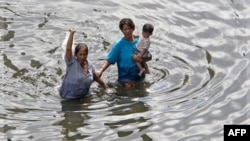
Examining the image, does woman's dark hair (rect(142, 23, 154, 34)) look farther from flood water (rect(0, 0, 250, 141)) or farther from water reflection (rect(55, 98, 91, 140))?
water reflection (rect(55, 98, 91, 140))

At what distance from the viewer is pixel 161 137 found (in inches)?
299

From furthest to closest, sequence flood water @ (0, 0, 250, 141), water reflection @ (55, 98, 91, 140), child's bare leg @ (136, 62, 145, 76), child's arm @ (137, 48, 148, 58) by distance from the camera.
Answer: child's bare leg @ (136, 62, 145, 76)
child's arm @ (137, 48, 148, 58)
flood water @ (0, 0, 250, 141)
water reflection @ (55, 98, 91, 140)

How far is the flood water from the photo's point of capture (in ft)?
25.7

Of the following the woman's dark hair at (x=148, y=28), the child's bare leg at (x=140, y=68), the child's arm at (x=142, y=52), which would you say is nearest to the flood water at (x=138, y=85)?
the child's bare leg at (x=140, y=68)

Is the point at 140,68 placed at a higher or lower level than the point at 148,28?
lower

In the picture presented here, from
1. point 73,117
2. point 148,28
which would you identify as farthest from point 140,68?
point 73,117

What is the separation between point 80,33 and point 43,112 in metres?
3.26

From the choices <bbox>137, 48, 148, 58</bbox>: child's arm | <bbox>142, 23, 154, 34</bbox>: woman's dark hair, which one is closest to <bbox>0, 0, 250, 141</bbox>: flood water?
<bbox>137, 48, 148, 58</bbox>: child's arm

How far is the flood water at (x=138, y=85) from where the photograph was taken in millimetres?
7824

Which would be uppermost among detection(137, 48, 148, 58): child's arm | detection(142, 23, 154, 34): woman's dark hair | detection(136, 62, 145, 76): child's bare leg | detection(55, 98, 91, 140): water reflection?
detection(142, 23, 154, 34): woman's dark hair

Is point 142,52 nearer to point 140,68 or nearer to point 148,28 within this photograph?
point 140,68

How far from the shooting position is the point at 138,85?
9211 mm

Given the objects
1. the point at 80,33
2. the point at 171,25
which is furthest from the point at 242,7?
the point at 80,33

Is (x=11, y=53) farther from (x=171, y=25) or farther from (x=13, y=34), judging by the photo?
(x=171, y=25)
